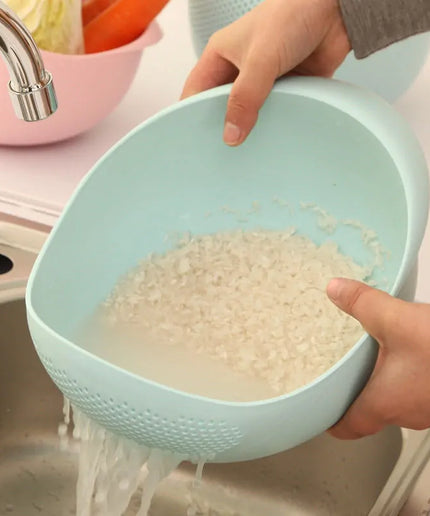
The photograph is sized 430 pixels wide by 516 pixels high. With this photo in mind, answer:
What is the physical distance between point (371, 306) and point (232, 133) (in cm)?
22

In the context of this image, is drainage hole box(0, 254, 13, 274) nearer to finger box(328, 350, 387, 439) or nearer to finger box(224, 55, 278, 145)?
finger box(224, 55, 278, 145)

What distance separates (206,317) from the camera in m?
0.73

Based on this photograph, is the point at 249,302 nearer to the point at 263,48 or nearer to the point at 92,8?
the point at 263,48

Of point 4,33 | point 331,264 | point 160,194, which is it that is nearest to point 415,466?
point 331,264

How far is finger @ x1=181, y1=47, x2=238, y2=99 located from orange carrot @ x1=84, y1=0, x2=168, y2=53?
6.5 inches

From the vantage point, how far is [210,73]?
0.77 m

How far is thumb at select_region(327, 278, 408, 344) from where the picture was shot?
22.5 inches

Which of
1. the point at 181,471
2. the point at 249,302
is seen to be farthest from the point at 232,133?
the point at 181,471

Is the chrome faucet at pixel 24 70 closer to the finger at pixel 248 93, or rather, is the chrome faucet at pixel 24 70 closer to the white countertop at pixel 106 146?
the finger at pixel 248 93

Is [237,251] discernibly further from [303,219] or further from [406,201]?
[406,201]

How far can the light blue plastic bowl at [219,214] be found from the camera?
0.54 metres

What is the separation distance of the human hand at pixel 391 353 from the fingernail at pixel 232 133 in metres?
0.19

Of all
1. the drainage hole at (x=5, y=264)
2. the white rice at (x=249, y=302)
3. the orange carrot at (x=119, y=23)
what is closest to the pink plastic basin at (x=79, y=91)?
the orange carrot at (x=119, y=23)

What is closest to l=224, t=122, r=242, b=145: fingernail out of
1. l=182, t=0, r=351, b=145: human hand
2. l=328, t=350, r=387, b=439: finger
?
l=182, t=0, r=351, b=145: human hand
